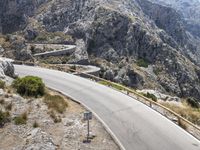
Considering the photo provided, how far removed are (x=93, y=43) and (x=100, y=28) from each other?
5981 mm

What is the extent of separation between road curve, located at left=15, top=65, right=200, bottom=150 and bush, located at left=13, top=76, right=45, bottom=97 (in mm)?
3668

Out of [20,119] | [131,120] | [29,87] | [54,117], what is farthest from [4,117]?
[131,120]

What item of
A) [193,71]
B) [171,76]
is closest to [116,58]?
[171,76]

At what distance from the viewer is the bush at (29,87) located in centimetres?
2731

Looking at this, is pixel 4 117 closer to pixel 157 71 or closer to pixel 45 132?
pixel 45 132

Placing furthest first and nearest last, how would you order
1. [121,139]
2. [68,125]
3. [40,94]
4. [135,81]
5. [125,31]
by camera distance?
[125,31], [135,81], [40,94], [68,125], [121,139]

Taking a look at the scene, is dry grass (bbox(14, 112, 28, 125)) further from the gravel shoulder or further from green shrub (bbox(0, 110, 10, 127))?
green shrub (bbox(0, 110, 10, 127))

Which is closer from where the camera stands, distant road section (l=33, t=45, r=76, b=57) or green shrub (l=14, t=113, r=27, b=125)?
green shrub (l=14, t=113, r=27, b=125)

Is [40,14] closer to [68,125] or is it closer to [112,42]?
[112,42]

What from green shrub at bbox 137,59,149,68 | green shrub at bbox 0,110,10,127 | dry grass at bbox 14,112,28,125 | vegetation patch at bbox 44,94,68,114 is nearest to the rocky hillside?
green shrub at bbox 137,59,149,68

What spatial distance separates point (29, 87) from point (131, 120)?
826 centimetres

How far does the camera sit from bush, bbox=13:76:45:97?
27.3 metres

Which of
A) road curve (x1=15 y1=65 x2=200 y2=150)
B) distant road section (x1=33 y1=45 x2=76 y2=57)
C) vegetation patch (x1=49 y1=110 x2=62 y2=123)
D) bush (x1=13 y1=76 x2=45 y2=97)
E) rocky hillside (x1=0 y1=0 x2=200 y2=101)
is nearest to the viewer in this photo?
road curve (x1=15 y1=65 x2=200 y2=150)

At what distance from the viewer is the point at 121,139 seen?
68.4ft
